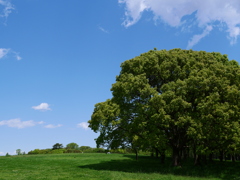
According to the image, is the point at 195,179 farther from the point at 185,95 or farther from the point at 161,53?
the point at 161,53

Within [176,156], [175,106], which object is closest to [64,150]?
[176,156]

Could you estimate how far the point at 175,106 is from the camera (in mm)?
31156

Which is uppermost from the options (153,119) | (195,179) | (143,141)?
(153,119)

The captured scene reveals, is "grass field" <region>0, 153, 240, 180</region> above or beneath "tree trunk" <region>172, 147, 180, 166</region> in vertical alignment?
beneath

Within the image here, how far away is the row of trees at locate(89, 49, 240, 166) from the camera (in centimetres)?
3103

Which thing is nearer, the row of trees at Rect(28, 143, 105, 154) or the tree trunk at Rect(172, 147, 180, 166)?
the tree trunk at Rect(172, 147, 180, 166)

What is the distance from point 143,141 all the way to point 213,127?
9.02m

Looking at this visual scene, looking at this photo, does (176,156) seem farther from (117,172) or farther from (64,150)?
(64,150)

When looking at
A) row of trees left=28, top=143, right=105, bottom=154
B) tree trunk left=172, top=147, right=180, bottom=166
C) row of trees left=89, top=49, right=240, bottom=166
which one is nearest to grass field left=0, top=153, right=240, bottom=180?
tree trunk left=172, top=147, right=180, bottom=166

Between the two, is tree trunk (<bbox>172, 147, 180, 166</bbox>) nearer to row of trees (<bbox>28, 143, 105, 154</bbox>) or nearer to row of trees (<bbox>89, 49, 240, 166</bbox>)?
row of trees (<bbox>89, 49, 240, 166</bbox>)

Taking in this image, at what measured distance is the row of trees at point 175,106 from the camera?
31031 mm

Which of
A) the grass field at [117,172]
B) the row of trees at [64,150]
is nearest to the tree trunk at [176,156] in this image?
the grass field at [117,172]

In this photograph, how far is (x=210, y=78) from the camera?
107ft

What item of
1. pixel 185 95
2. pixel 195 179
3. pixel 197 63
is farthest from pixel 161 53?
pixel 195 179
